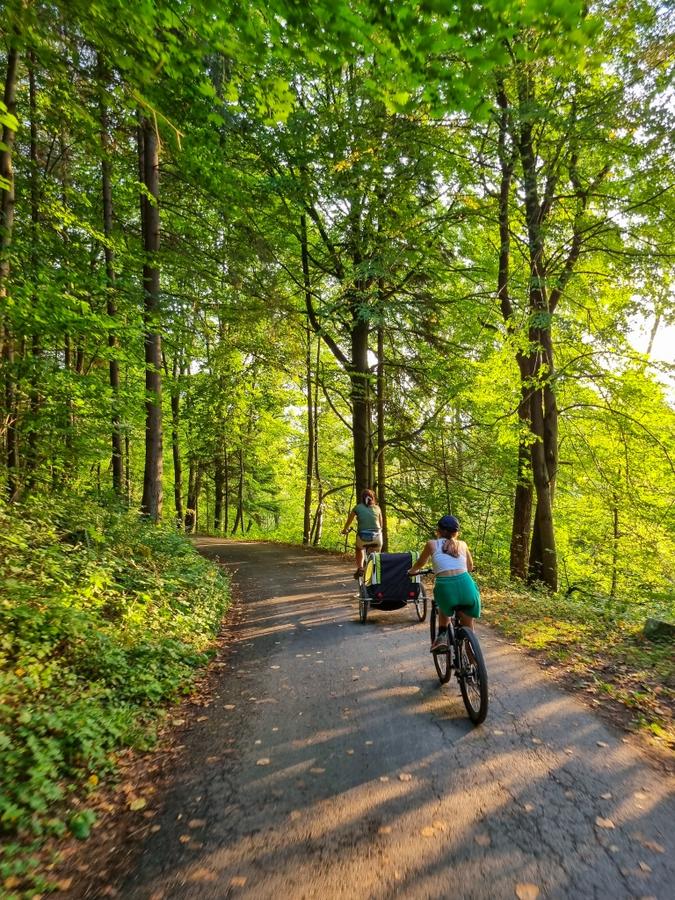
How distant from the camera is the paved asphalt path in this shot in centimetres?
264

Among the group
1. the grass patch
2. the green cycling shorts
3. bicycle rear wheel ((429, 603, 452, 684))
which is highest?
the green cycling shorts

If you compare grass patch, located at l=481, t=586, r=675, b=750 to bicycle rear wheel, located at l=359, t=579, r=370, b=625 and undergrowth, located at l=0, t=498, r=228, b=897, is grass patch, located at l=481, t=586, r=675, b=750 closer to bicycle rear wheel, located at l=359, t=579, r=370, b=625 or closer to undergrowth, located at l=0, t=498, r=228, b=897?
bicycle rear wheel, located at l=359, t=579, r=370, b=625

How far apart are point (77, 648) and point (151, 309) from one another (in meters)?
7.54

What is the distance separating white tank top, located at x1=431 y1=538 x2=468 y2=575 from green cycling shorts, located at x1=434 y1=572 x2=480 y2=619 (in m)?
0.08

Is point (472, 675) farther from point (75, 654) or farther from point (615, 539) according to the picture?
point (615, 539)

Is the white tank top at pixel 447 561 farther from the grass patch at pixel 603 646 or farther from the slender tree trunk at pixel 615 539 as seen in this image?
the slender tree trunk at pixel 615 539

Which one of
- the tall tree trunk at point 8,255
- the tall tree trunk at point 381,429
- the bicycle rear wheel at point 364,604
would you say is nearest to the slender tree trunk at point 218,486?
the tall tree trunk at point 381,429

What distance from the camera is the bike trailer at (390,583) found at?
24.0 feet

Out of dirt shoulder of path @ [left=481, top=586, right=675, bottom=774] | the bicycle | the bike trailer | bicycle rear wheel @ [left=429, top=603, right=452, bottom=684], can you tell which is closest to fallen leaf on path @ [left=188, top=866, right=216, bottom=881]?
the bicycle

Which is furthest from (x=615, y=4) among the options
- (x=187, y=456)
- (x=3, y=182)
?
(x=187, y=456)

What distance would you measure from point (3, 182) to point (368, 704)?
6.69 metres

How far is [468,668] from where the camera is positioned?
456 centimetres

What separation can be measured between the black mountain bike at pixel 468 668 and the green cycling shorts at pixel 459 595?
159 millimetres

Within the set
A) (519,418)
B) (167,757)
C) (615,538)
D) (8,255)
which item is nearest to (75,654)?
(167,757)
